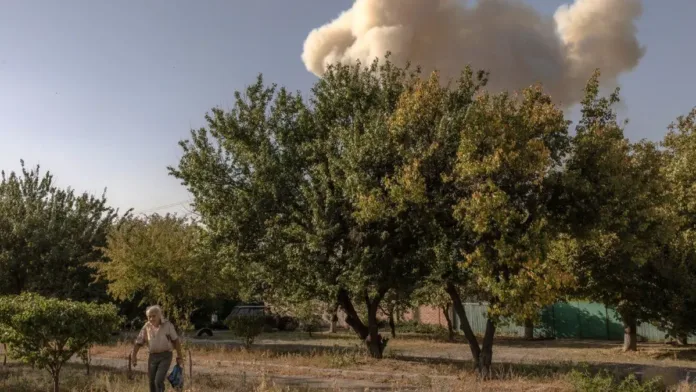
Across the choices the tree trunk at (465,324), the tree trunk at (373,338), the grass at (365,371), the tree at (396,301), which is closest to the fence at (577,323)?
the tree at (396,301)

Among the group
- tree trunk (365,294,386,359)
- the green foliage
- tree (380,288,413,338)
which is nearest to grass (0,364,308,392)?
tree trunk (365,294,386,359)

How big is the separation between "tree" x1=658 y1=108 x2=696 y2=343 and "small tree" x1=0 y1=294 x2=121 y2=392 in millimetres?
18622

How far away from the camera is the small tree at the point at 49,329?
11.5m

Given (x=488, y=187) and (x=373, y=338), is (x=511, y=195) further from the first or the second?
(x=373, y=338)

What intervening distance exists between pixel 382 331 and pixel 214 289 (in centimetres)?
1996

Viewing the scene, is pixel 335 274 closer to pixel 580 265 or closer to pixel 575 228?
pixel 575 228

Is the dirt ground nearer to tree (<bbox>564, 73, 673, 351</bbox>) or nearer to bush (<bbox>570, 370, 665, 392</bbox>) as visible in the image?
bush (<bbox>570, 370, 665, 392</bbox>)

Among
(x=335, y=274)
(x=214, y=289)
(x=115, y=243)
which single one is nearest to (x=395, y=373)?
(x=335, y=274)

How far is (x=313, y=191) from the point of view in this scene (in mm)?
18391

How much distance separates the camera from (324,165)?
18594 millimetres

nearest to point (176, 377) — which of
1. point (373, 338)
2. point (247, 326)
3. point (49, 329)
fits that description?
point (49, 329)

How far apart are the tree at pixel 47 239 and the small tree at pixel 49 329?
1898cm

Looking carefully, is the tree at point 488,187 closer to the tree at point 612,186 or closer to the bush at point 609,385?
the tree at point 612,186

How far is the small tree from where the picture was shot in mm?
11508
